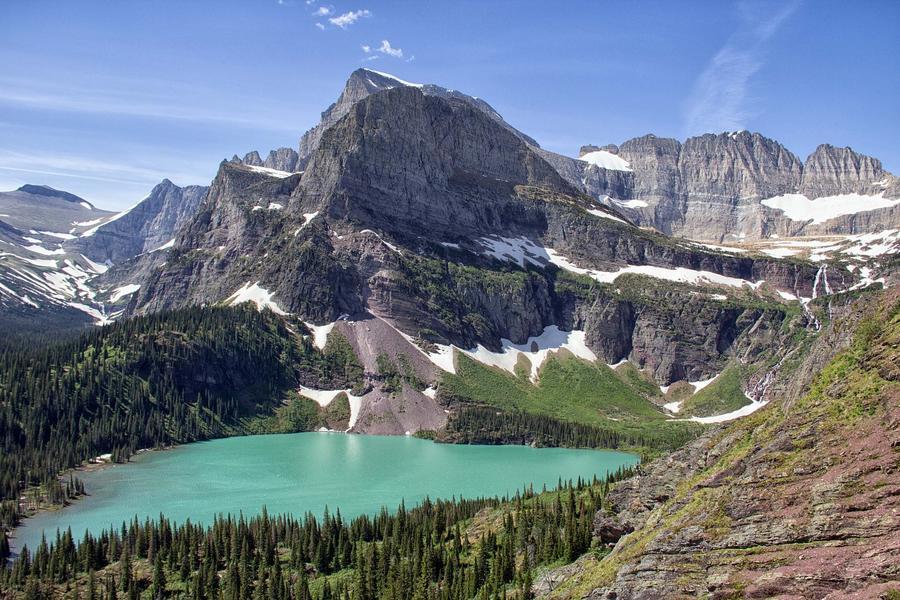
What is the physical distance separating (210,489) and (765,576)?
97954 mm

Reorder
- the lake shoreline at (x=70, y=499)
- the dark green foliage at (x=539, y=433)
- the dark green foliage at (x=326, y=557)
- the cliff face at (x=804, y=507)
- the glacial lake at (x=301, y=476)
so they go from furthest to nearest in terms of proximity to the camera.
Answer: the dark green foliage at (x=539, y=433), the glacial lake at (x=301, y=476), the lake shoreline at (x=70, y=499), the dark green foliage at (x=326, y=557), the cliff face at (x=804, y=507)

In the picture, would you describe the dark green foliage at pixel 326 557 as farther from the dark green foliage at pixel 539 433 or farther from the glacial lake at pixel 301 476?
the dark green foliage at pixel 539 433

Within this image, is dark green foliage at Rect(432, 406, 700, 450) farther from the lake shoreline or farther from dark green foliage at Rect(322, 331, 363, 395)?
the lake shoreline

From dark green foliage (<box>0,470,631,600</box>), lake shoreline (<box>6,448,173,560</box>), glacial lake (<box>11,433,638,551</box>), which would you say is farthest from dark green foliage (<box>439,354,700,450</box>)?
dark green foliage (<box>0,470,631,600</box>)

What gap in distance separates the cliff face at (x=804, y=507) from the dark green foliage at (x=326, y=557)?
79.0ft

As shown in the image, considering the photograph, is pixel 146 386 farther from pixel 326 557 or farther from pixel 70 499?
pixel 326 557

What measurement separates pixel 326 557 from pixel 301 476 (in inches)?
1883

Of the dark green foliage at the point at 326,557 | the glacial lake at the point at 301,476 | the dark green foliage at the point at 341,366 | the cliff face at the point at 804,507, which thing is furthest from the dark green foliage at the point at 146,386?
the cliff face at the point at 804,507

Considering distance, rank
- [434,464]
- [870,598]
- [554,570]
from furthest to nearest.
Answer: [434,464] → [554,570] → [870,598]

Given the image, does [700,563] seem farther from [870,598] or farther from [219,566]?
[219,566]

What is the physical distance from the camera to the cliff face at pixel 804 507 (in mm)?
24344

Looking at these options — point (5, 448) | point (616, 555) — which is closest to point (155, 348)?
point (5, 448)

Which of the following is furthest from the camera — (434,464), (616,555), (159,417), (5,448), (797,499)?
(159,417)

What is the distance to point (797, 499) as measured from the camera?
27734 millimetres
